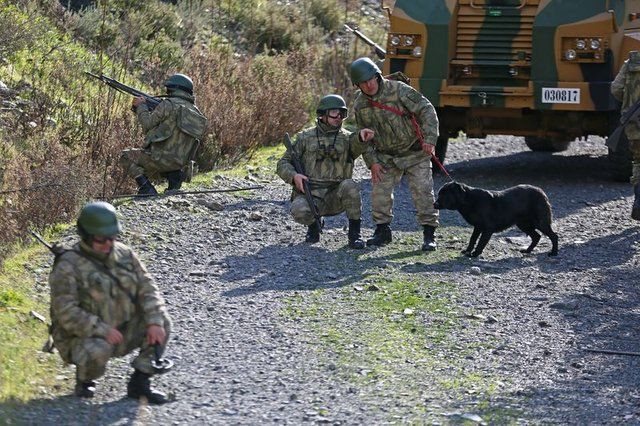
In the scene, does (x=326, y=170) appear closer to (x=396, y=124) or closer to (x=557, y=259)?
(x=396, y=124)

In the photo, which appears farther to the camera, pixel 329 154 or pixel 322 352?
pixel 329 154

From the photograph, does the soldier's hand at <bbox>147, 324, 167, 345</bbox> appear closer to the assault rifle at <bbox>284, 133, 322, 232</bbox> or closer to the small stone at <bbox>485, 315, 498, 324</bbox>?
the small stone at <bbox>485, 315, 498, 324</bbox>

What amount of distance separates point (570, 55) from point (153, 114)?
15.7 feet

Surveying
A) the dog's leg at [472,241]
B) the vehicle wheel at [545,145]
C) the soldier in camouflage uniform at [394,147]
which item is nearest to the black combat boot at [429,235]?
the soldier in camouflage uniform at [394,147]

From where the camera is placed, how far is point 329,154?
11.9 m

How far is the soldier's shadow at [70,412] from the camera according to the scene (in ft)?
22.0

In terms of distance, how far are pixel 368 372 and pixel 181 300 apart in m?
2.15

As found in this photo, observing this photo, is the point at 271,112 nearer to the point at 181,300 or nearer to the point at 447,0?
the point at 447,0

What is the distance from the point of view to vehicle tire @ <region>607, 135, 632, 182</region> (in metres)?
15.9

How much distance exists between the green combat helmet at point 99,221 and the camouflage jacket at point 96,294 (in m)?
0.19

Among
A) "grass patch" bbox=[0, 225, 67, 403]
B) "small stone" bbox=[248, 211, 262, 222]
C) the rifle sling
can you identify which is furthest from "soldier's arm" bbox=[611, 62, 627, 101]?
the rifle sling

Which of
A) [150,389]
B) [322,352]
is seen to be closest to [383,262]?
[322,352]

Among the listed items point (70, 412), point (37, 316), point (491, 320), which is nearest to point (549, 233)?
point (491, 320)

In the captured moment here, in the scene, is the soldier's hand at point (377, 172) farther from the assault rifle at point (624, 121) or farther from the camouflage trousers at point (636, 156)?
the camouflage trousers at point (636, 156)
